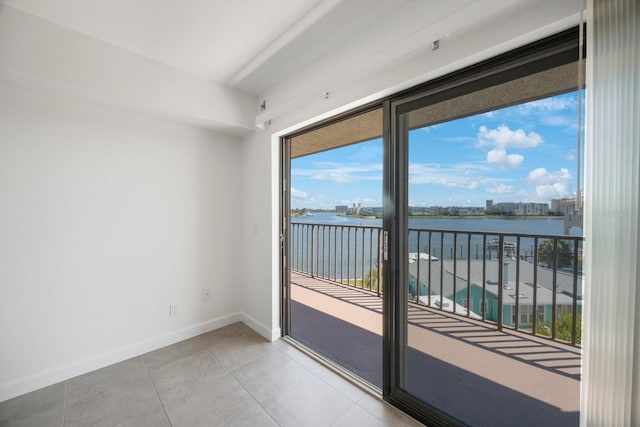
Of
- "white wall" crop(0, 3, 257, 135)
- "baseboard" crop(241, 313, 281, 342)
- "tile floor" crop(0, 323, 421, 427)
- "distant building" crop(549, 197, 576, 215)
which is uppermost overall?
"white wall" crop(0, 3, 257, 135)

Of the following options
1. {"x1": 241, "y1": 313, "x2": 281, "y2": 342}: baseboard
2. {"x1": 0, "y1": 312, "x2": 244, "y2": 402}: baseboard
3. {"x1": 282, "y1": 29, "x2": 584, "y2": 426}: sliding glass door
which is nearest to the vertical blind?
{"x1": 282, "y1": 29, "x2": 584, "y2": 426}: sliding glass door

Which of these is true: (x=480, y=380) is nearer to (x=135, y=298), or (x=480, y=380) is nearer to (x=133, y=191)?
(x=135, y=298)

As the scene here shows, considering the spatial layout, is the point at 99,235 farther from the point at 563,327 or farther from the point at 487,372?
the point at 563,327

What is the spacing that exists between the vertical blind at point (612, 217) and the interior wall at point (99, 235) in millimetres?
2811

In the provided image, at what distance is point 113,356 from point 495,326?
2.87 meters

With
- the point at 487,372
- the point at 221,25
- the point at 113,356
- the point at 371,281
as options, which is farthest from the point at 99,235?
the point at 371,281

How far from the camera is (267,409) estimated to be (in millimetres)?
1660

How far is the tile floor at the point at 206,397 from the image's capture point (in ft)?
5.16

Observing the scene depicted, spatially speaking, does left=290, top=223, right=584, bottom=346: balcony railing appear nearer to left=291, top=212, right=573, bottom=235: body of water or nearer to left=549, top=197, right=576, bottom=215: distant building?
left=291, top=212, right=573, bottom=235: body of water

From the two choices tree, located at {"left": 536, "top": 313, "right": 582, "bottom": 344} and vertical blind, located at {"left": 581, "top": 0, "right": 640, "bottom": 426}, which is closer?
vertical blind, located at {"left": 581, "top": 0, "right": 640, "bottom": 426}

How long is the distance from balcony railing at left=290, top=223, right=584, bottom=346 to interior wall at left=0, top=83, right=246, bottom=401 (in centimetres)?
215

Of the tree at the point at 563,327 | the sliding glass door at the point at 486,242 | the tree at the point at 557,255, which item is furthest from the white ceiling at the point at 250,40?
the tree at the point at 563,327

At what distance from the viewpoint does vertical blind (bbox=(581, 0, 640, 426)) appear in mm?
894

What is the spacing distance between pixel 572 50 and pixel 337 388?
2359 millimetres
